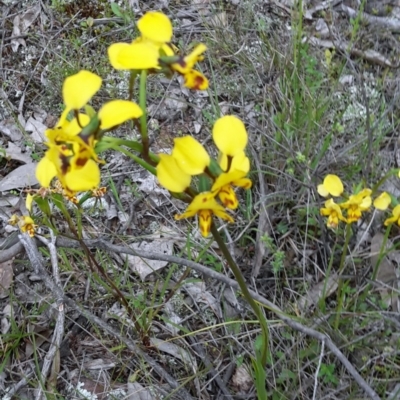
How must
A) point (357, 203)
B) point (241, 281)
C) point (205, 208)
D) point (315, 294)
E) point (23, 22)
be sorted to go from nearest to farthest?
point (205, 208)
point (241, 281)
point (357, 203)
point (315, 294)
point (23, 22)

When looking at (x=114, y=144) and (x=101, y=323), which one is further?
(x=101, y=323)

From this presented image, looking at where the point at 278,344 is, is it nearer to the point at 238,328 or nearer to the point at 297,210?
the point at 238,328

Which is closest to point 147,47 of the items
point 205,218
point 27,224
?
point 205,218

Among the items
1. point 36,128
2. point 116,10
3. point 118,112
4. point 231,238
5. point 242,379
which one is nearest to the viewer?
point 118,112

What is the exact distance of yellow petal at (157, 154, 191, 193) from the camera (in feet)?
2.45

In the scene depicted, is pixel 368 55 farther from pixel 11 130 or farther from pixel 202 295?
pixel 11 130

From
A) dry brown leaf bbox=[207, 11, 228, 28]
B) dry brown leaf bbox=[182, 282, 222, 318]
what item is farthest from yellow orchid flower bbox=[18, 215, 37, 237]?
dry brown leaf bbox=[207, 11, 228, 28]

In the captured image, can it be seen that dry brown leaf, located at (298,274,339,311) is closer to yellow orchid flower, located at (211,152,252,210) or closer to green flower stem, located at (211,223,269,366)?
green flower stem, located at (211,223,269,366)

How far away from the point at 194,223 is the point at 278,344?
51cm

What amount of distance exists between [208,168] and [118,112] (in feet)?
0.50

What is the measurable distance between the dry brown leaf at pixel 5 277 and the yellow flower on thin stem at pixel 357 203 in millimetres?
1064

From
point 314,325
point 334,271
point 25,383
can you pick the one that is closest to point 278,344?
point 314,325

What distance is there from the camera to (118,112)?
0.69 metres

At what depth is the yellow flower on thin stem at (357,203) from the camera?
47.1 inches
